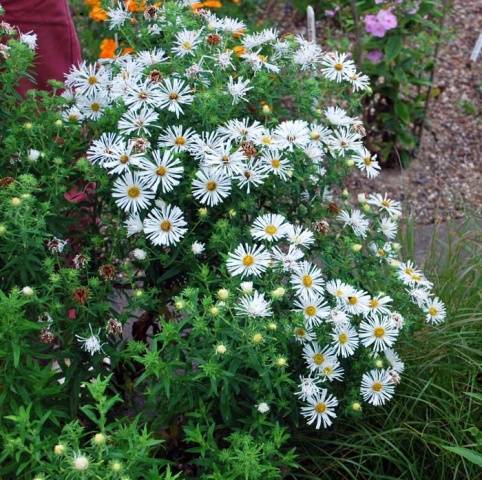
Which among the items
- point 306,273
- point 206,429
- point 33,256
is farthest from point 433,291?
point 33,256

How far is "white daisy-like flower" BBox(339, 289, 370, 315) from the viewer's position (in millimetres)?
1994

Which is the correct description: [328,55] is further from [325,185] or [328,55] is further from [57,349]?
[57,349]

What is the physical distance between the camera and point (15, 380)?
1845 mm

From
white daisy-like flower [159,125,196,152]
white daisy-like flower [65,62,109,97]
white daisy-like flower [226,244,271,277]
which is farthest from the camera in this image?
white daisy-like flower [65,62,109,97]

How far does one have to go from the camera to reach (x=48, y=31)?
280cm

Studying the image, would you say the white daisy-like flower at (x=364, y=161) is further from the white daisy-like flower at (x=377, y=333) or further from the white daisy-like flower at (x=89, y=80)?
the white daisy-like flower at (x=89, y=80)

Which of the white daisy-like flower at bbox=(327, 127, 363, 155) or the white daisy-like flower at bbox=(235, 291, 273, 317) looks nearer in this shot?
the white daisy-like flower at bbox=(235, 291, 273, 317)

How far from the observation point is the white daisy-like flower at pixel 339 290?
6.53ft

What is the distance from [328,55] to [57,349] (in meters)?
1.09

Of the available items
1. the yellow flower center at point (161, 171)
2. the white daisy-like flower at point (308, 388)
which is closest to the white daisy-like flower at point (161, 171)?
the yellow flower center at point (161, 171)

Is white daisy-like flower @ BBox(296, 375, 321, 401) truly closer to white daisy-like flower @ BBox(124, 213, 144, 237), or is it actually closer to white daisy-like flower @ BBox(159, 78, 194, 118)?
white daisy-like flower @ BBox(124, 213, 144, 237)

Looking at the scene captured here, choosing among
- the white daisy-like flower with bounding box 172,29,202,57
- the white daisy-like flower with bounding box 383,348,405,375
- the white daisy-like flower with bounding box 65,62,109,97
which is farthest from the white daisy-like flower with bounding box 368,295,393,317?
the white daisy-like flower with bounding box 65,62,109,97

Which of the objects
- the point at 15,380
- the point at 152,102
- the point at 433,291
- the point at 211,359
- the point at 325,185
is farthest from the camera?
the point at 433,291

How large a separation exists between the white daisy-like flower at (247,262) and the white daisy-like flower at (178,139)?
290 millimetres
